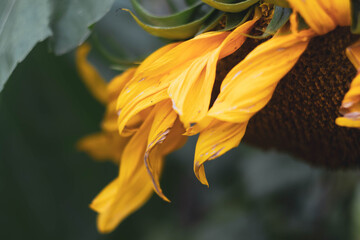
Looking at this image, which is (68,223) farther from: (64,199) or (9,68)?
(9,68)

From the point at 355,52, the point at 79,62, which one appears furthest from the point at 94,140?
the point at 355,52


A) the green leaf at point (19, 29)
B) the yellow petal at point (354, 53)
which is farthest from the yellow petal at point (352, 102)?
the green leaf at point (19, 29)

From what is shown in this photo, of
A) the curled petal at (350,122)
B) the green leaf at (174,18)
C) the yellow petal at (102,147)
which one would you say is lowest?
the yellow petal at (102,147)

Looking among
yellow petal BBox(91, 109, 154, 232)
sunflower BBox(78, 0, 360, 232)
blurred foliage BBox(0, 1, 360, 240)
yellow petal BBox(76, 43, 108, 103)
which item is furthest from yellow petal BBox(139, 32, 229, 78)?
blurred foliage BBox(0, 1, 360, 240)

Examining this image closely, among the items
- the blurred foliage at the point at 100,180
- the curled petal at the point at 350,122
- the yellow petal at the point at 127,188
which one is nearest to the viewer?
the curled petal at the point at 350,122

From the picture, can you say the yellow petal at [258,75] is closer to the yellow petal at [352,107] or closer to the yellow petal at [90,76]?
the yellow petal at [352,107]

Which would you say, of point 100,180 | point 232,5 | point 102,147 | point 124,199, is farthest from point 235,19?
point 100,180
